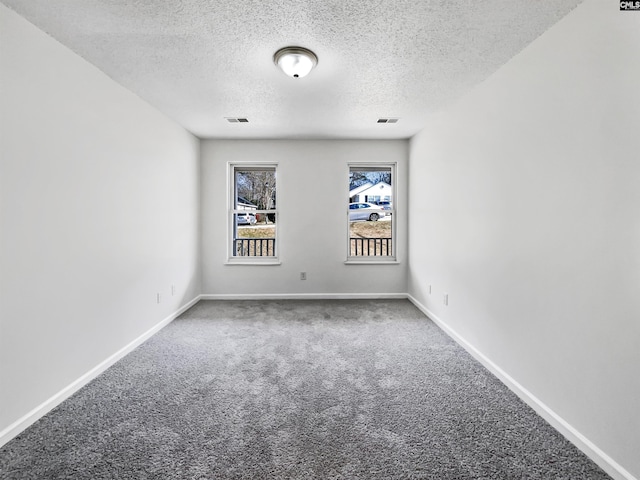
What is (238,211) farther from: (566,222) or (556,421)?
(556,421)

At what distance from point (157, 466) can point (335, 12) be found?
2.65m

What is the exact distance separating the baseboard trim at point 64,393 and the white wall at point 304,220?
5.09 ft

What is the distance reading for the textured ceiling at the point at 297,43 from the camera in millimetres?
1702

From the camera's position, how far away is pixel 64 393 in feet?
6.57

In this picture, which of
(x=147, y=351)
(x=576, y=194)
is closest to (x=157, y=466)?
(x=147, y=351)

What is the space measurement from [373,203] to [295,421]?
138 inches

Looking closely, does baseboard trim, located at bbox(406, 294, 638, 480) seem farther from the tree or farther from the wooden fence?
the tree

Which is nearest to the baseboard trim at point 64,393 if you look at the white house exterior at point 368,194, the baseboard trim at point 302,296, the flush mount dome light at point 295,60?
the baseboard trim at point 302,296

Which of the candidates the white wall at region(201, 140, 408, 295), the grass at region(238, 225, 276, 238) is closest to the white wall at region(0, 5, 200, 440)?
the white wall at region(201, 140, 408, 295)

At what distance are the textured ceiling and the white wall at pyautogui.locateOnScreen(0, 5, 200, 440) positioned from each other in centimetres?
24

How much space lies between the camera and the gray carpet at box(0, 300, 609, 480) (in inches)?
56.5

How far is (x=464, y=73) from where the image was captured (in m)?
2.43

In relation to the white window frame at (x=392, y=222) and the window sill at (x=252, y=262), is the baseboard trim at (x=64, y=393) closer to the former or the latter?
the window sill at (x=252, y=262)

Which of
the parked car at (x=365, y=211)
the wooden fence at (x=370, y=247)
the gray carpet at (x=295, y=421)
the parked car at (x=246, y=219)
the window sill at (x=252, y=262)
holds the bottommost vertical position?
the gray carpet at (x=295, y=421)
